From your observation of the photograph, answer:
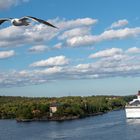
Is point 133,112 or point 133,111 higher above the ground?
point 133,111

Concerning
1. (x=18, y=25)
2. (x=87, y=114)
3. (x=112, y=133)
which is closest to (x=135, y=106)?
(x=87, y=114)

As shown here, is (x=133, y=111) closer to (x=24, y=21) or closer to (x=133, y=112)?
(x=133, y=112)

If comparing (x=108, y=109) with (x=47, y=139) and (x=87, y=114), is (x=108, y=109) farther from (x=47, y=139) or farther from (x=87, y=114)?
(x=47, y=139)

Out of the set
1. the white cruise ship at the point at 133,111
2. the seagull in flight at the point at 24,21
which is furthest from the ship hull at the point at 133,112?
the seagull in flight at the point at 24,21

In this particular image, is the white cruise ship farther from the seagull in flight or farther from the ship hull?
the seagull in flight

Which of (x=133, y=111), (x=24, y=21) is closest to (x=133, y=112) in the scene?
(x=133, y=111)

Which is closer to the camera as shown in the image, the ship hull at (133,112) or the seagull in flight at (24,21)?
the seagull in flight at (24,21)

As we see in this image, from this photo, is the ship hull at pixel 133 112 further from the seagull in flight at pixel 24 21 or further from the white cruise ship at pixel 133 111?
the seagull in flight at pixel 24 21

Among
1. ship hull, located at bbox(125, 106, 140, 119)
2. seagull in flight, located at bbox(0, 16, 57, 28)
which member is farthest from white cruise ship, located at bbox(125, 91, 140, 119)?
seagull in flight, located at bbox(0, 16, 57, 28)

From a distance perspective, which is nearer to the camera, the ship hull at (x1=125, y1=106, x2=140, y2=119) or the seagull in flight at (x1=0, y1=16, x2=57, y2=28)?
the seagull in flight at (x1=0, y1=16, x2=57, y2=28)

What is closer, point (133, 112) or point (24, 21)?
point (24, 21)

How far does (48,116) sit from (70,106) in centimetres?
357

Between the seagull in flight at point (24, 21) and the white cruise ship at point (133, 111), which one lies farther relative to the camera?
the white cruise ship at point (133, 111)

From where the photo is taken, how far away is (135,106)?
52.5 metres
